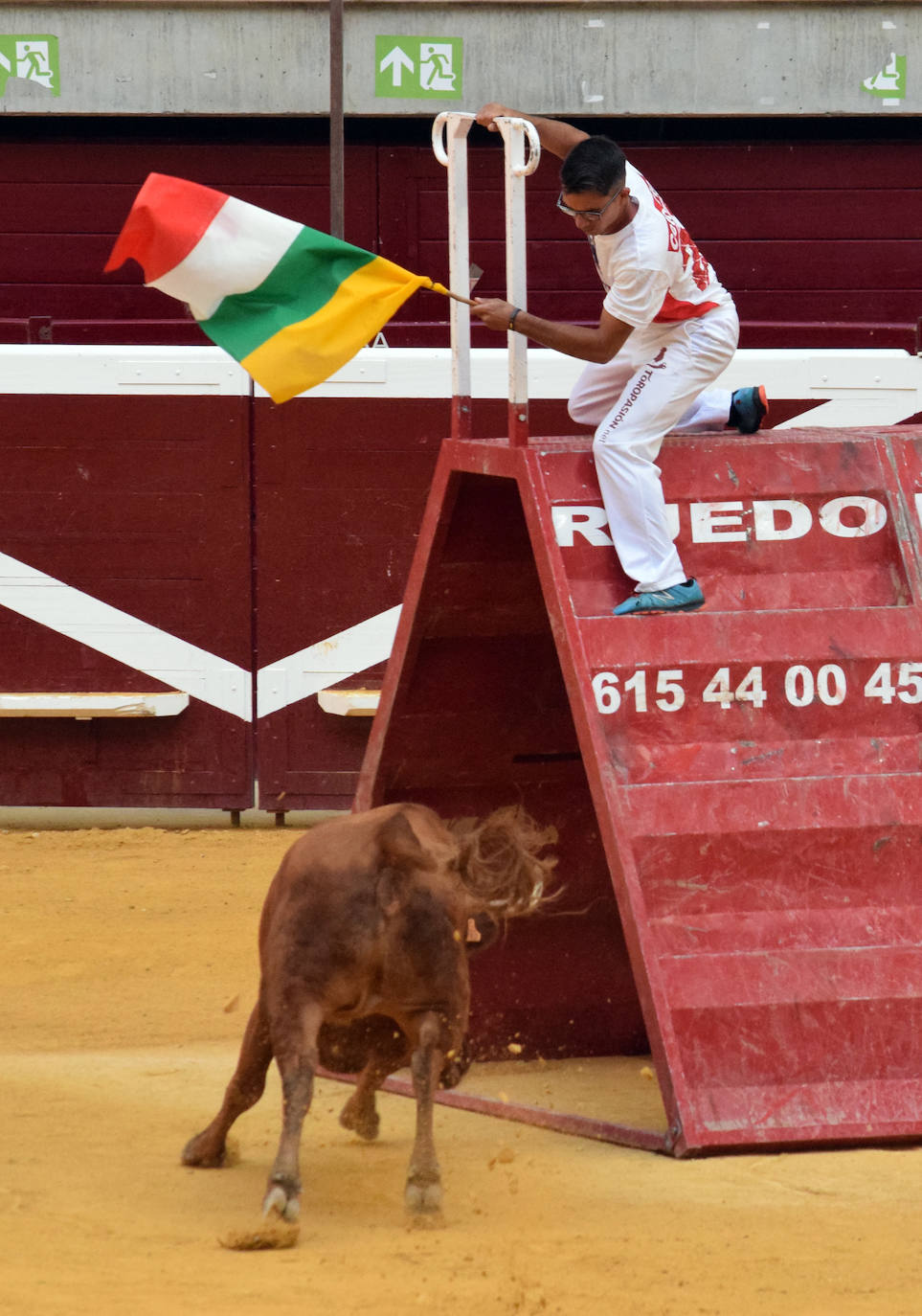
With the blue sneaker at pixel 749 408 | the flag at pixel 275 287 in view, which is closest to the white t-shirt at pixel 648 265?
the blue sneaker at pixel 749 408

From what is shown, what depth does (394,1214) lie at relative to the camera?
404 cm

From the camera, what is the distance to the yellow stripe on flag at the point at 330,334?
502cm

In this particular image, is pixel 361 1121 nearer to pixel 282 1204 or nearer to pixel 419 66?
pixel 282 1204

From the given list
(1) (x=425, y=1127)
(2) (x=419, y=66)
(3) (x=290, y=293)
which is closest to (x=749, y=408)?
(3) (x=290, y=293)

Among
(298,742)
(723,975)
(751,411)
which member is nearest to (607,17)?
(298,742)

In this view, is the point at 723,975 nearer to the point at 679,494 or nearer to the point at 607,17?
the point at 679,494

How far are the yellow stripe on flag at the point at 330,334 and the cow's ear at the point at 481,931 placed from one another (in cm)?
143

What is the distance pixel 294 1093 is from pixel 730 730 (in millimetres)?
1359

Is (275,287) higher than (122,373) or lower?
higher

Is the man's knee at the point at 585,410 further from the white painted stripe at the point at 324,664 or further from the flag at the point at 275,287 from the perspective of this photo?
the white painted stripe at the point at 324,664

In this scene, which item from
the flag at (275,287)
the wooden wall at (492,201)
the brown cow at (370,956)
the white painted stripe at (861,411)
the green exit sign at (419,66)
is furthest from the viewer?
the wooden wall at (492,201)

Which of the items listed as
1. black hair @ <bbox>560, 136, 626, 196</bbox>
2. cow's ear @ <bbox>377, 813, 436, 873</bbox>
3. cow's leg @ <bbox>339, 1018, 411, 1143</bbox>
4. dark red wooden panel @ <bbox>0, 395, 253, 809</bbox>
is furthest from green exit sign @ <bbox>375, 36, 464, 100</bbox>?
cow's ear @ <bbox>377, 813, 436, 873</bbox>

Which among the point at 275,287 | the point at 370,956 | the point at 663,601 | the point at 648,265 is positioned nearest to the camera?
the point at 370,956

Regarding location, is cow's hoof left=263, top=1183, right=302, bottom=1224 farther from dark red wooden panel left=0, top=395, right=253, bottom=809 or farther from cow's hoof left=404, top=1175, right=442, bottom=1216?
dark red wooden panel left=0, top=395, right=253, bottom=809
